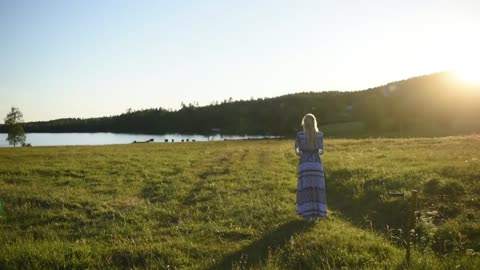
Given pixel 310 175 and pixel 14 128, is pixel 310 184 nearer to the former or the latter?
pixel 310 175

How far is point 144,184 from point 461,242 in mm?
15295

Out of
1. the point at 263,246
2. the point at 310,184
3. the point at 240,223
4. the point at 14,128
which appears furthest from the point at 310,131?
the point at 14,128

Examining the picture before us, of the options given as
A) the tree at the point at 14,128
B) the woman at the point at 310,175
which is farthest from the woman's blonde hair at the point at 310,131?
the tree at the point at 14,128

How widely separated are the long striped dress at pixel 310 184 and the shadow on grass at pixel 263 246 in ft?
1.29

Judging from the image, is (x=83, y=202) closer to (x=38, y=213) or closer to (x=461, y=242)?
(x=38, y=213)

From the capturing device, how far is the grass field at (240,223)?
9.73 metres

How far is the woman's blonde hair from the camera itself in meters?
13.0

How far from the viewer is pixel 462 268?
8266 mm

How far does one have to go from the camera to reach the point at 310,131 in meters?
13.1

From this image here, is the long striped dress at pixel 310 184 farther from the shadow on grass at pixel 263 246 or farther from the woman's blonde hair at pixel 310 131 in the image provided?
the shadow on grass at pixel 263 246

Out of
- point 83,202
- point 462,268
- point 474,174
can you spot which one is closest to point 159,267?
point 462,268

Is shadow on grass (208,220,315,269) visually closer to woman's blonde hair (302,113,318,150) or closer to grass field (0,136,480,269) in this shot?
grass field (0,136,480,269)

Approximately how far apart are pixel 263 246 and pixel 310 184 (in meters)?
2.83

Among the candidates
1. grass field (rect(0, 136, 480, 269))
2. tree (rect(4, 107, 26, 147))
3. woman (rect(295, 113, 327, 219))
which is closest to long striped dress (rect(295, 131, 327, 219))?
woman (rect(295, 113, 327, 219))
